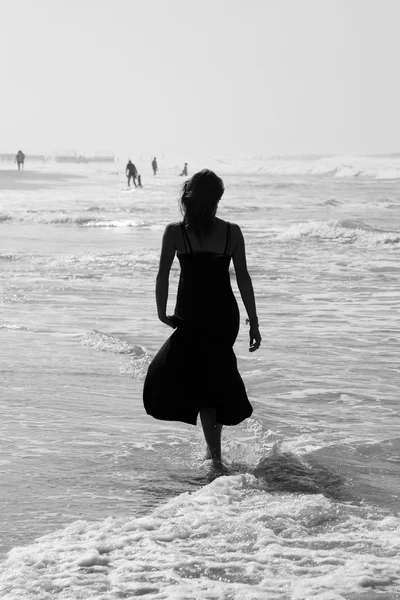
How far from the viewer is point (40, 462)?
215 inches

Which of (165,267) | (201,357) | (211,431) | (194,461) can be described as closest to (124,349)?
(194,461)

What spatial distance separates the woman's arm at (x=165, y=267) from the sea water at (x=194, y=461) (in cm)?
89

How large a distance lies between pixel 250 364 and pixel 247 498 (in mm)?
3688

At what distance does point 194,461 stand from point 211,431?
0.28 m

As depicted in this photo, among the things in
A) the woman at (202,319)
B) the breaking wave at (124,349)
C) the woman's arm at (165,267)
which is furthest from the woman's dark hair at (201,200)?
the breaking wave at (124,349)

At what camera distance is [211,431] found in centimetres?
542

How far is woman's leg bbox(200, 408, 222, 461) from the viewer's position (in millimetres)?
5352

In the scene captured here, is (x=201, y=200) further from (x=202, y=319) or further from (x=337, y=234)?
(x=337, y=234)

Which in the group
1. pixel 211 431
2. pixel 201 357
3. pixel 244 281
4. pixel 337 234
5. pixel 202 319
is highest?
pixel 244 281

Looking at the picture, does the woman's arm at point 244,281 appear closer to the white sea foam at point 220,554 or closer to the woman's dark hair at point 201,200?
the woman's dark hair at point 201,200

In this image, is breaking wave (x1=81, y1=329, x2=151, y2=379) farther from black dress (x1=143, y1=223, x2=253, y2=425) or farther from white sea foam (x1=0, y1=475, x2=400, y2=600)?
white sea foam (x1=0, y1=475, x2=400, y2=600)

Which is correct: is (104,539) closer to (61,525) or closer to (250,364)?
(61,525)

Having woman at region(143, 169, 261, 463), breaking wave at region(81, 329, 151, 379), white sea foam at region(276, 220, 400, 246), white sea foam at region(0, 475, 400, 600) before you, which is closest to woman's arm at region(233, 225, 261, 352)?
woman at region(143, 169, 261, 463)

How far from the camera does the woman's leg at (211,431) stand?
5352 millimetres
